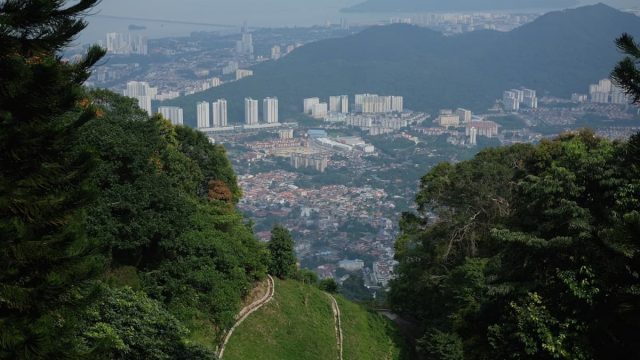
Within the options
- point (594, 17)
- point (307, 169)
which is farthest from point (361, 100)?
point (594, 17)

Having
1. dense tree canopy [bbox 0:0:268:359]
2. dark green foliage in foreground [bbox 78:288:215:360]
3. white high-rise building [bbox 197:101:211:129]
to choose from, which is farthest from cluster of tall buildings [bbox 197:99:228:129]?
dark green foliage in foreground [bbox 78:288:215:360]

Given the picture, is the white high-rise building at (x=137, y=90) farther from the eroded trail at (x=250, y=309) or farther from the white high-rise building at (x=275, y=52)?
the eroded trail at (x=250, y=309)

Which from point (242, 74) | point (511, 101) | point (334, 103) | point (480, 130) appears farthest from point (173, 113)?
point (511, 101)

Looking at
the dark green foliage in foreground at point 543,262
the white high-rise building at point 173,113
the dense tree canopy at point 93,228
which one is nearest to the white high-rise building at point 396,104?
the white high-rise building at point 173,113

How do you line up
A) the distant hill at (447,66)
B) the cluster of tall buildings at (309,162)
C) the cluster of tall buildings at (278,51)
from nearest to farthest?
the cluster of tall buildings at (309,162), the distant hill at (447,66), the cluster of tall buildings at (278,51)

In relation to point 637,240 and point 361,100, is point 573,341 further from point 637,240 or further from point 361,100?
point 361,100

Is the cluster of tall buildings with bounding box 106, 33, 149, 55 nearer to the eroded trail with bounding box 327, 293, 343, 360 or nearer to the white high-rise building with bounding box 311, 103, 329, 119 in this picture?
the white high-rise building with bounding box 311, 103, 329, 119

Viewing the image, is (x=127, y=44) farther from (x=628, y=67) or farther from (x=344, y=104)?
(x=628, y=67)
